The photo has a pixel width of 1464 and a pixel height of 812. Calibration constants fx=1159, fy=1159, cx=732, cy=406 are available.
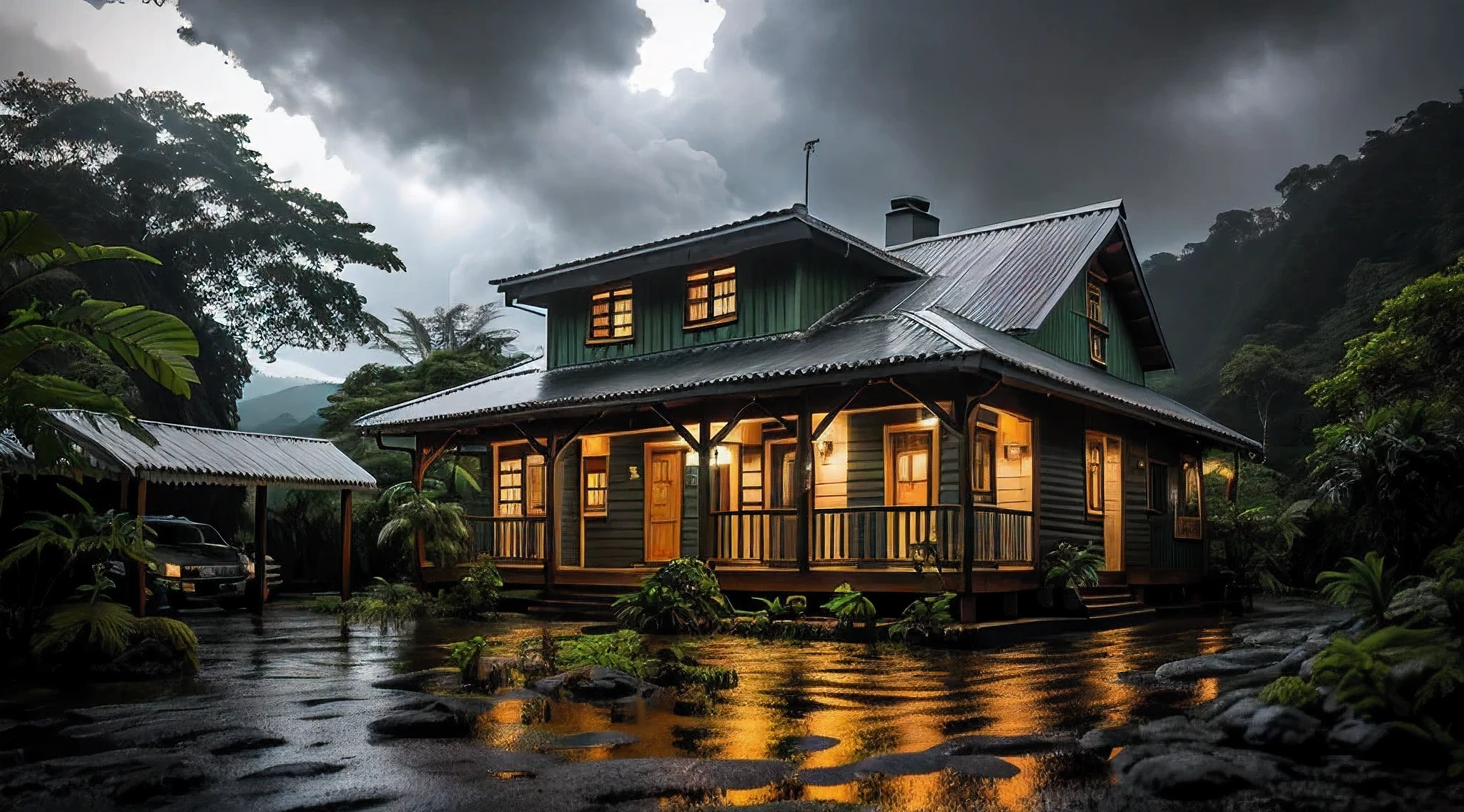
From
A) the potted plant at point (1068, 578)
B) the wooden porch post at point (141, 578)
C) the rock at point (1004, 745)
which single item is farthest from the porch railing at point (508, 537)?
the rock at point (1004, 745)

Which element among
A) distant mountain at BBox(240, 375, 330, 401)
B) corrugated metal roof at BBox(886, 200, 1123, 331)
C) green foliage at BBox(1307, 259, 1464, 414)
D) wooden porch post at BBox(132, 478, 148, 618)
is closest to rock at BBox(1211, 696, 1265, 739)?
corrugated metal roof at BBox(886, 200, 1123, 331)

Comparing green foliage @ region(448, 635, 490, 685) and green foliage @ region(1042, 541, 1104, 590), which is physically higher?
green foliage @ region(1042, 541, 1104, 590)

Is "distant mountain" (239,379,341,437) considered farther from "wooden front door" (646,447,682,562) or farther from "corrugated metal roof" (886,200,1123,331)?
"corrugated metal roof" (886,200,1123,331)

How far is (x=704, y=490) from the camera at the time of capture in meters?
17.9

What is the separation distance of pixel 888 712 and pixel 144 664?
6903mm

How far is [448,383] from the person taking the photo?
124 feet

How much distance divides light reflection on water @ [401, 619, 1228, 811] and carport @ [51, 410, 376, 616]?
17.5ft

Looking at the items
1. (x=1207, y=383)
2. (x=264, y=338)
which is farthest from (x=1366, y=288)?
(x=264, y=338)

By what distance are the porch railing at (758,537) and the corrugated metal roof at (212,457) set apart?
6.83 m

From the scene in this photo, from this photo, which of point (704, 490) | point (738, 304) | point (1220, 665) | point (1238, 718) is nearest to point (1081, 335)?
point (738, 304)

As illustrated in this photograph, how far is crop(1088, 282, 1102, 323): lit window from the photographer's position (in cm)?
2234

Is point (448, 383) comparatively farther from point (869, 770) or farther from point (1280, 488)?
point (869, 770)

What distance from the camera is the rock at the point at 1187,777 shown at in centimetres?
532

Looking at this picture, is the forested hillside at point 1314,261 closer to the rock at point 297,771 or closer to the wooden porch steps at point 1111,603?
the wooden porch steps at point 1111,603
